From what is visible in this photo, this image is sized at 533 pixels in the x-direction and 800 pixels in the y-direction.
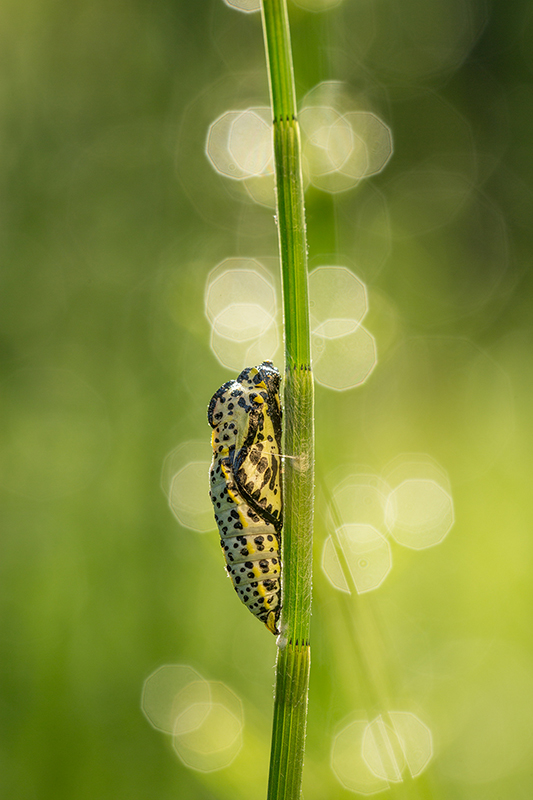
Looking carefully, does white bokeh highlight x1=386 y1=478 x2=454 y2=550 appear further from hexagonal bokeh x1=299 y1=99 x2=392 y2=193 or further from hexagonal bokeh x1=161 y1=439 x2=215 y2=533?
hexagonal bokeh x1=299 y1=99 x2=392 y2=193

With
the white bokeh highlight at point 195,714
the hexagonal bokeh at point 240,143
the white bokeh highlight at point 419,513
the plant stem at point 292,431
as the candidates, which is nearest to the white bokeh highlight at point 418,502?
the white bokeh highlight at point 419,513

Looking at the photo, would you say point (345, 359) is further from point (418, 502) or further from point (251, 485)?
point (251, 485)

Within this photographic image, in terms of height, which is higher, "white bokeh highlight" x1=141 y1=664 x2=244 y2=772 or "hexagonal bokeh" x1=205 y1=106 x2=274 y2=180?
"hexagonal bokeh" x1=205 y1=106 x2=274 y2=180

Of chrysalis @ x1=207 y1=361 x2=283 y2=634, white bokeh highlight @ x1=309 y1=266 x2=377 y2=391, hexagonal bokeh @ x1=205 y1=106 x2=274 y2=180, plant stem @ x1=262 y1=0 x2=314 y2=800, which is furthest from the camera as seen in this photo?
hexagonal bokeh @ x1=205 y1=106 x2=274 y2=180

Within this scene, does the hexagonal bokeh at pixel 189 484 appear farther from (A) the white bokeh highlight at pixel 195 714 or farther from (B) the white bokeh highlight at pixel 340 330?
(B) the white bokeh highlight at pixel 340 330

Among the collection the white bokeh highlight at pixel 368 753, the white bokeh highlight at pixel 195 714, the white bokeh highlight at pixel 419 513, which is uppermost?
the white bokeh highlight at pixel 419 513

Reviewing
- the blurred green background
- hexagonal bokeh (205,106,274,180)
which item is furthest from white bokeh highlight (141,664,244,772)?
hexagonal bokeh (205,106,274,180)

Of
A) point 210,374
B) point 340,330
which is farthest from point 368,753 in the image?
point 210,374

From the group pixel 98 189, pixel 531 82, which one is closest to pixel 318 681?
pixel 98 189

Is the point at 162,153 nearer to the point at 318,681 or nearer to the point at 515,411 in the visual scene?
the point at 515,411
